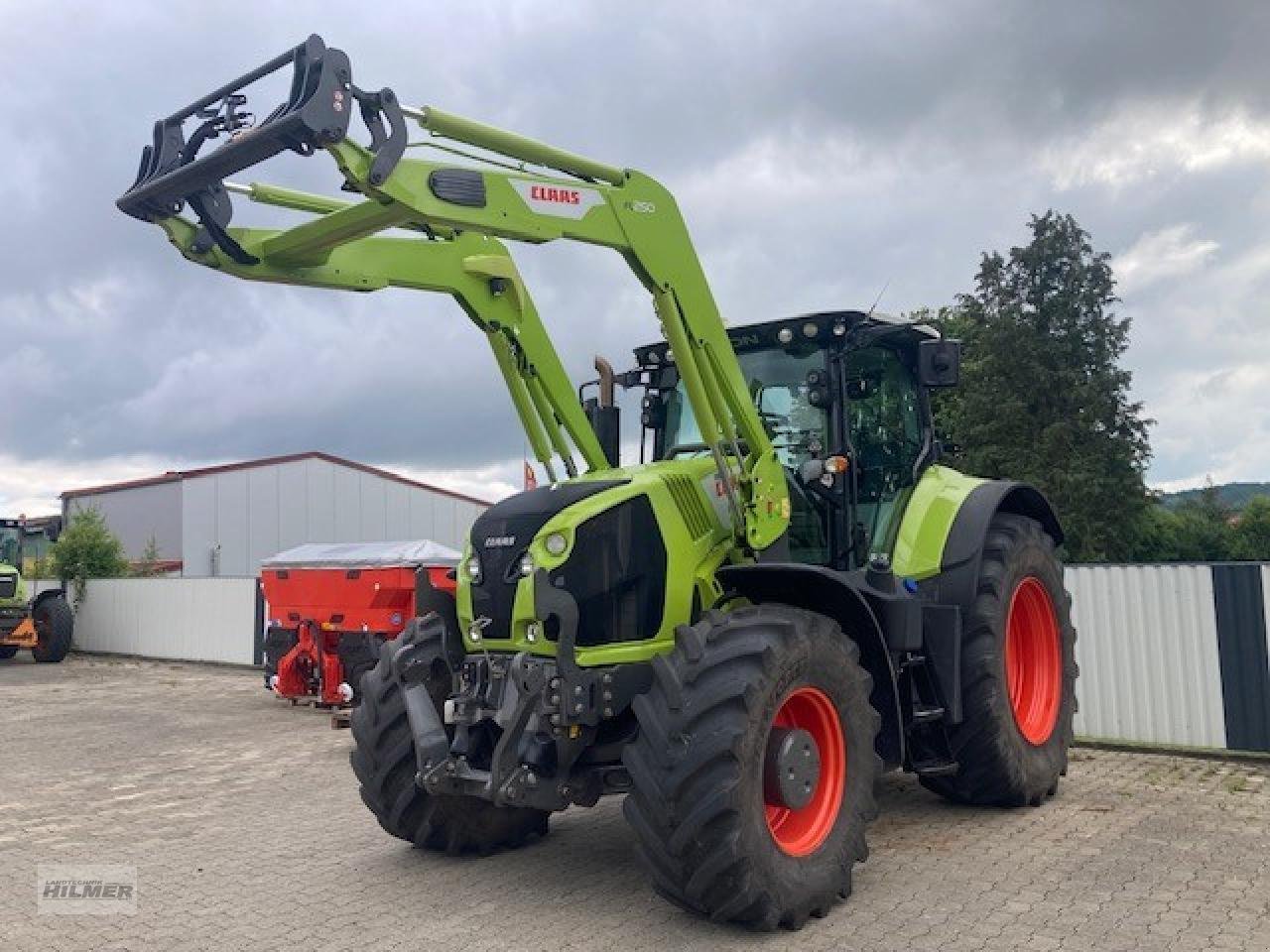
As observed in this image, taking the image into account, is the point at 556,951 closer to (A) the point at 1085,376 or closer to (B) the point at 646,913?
(B) the point at 646,913

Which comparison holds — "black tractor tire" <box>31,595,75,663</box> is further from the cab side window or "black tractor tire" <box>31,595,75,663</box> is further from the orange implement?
the cab side window

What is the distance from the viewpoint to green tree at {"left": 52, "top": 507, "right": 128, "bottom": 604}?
2480 centimetres

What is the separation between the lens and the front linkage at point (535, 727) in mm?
4910

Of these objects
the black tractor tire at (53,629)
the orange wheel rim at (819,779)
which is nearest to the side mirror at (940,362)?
the orange wheel rim at (819,779)

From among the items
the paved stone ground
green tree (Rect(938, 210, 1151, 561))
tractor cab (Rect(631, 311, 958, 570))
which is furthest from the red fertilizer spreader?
green tree (Rect(938, 210, 1151, 561))

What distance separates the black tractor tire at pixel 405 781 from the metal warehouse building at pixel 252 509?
1130 inches

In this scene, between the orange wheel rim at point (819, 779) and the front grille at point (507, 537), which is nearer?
the orange wheel rim at point (819, 779)

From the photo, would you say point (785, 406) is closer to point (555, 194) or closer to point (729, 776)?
point (555, 194)

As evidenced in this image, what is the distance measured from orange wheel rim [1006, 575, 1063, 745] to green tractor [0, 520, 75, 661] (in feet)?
63.7

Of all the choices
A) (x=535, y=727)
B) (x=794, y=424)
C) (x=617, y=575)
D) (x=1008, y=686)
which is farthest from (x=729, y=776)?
(x=1008, y=686)

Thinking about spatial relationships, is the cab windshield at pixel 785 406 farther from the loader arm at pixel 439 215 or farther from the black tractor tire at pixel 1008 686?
the black tractor tire at pixel 1008 686

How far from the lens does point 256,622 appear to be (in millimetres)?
19172

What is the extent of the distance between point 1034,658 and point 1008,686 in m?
0.81

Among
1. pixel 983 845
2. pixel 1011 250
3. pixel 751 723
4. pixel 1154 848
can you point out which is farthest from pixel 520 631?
pixel 1011 250
